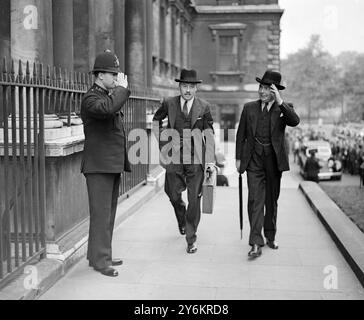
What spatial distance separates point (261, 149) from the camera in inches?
252

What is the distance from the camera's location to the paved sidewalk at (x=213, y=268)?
5.04 meters

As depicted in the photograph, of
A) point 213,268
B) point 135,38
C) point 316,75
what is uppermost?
point 316,75

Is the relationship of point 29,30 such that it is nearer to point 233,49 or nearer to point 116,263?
point 116,263

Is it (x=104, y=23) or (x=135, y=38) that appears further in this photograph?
(x=135, y=38)

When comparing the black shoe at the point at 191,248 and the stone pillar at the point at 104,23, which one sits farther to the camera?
the stone pillar at the point at 104,23

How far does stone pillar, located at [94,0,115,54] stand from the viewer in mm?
11938

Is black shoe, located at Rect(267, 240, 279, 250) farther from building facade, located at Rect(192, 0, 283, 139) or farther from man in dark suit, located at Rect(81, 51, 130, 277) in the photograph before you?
building facade, located at Rect(192, 0, 283, 139)

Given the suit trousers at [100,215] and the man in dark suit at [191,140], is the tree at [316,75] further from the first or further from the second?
the suit trousers at [100,215]

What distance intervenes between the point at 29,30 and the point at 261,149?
9.39 feet

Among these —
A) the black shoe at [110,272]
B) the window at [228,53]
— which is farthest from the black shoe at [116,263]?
the window at [228,53]

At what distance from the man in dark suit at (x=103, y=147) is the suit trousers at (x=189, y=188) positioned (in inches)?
45.7

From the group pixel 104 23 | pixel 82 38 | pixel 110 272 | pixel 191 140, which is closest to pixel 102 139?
pixel 110 272
